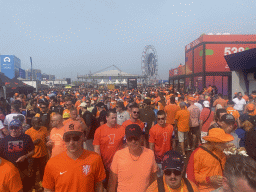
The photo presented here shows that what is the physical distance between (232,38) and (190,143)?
730 inches

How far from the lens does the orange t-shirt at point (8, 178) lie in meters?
2.56

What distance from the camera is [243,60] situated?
15.8 meters

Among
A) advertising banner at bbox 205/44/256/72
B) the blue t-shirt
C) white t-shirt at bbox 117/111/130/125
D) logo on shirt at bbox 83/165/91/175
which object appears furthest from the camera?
advertising banner at bbox 205/44/256/72

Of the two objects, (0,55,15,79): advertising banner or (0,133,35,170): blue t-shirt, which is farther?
(0,55,15,79): advertising banner

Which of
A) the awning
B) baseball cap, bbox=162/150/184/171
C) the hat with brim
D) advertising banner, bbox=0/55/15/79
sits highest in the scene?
advertising banner, bbox=0/55/15/79

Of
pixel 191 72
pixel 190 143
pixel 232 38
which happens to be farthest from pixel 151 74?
pixel 190 143

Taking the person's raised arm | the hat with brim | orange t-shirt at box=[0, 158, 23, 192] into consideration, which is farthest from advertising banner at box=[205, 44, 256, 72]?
orange t-shirt at box=[0, 158, 23, 192]

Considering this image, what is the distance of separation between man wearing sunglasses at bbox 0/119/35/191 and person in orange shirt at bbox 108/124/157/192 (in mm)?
1959

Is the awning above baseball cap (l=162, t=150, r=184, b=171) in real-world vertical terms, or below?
above

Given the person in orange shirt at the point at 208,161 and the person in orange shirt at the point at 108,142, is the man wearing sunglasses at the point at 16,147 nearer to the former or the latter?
the person in orange shirt at the point at 108,142

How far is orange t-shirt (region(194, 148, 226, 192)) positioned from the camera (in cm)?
286

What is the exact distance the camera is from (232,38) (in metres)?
23.2

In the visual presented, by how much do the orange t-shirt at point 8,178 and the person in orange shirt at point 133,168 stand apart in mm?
1166

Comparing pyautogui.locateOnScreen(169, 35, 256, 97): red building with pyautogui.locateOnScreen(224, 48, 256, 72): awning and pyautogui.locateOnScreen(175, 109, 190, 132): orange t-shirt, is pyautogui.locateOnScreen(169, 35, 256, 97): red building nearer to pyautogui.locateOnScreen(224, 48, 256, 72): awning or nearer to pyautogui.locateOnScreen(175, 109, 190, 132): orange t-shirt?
pyautogui.locateOnScreen(224, 48, 256, 72): awning
